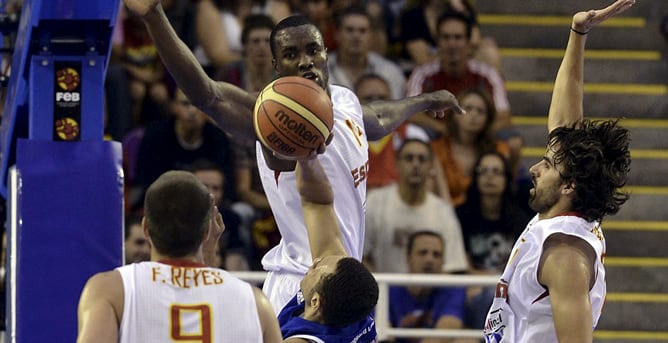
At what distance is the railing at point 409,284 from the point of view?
27.1ft

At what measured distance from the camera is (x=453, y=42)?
418 inches

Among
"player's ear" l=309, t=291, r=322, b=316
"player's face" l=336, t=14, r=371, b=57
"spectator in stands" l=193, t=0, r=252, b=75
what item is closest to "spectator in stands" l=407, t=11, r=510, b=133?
"player's face" l=336, t=14, r=371, b=57

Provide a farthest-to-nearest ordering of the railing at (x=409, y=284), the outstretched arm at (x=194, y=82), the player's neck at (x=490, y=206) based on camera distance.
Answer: the player's neck at (x=490, y=206) → the railing at (x=409, y=284) → the outstretched arm at (x=194, y=82)

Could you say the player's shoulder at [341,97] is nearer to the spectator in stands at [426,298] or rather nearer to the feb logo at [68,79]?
the feb logo at [68,79]

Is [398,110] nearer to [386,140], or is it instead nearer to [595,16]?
[595,16]

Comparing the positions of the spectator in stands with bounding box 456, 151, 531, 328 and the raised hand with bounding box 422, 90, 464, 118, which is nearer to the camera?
the raised hand with bounding box 422, 90, 464, 118

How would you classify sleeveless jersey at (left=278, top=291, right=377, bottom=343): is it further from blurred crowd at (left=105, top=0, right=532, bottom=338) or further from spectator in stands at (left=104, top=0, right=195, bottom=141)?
spectator in stands at (left=104, top=0, right=195, bottom=141)

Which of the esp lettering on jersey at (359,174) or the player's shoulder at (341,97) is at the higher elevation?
the player's shoulder at (341,97)

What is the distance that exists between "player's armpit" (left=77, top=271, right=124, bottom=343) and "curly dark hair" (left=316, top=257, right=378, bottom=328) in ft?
2.54

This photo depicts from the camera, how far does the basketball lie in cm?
507

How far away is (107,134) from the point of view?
979 cm

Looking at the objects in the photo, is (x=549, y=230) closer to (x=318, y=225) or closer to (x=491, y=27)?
(x=318, y=225)

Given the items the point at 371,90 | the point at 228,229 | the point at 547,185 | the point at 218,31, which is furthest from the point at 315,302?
the point at 218,31

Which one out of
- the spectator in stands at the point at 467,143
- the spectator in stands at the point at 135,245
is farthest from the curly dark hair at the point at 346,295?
the spectator in stands at the point at 467,143
